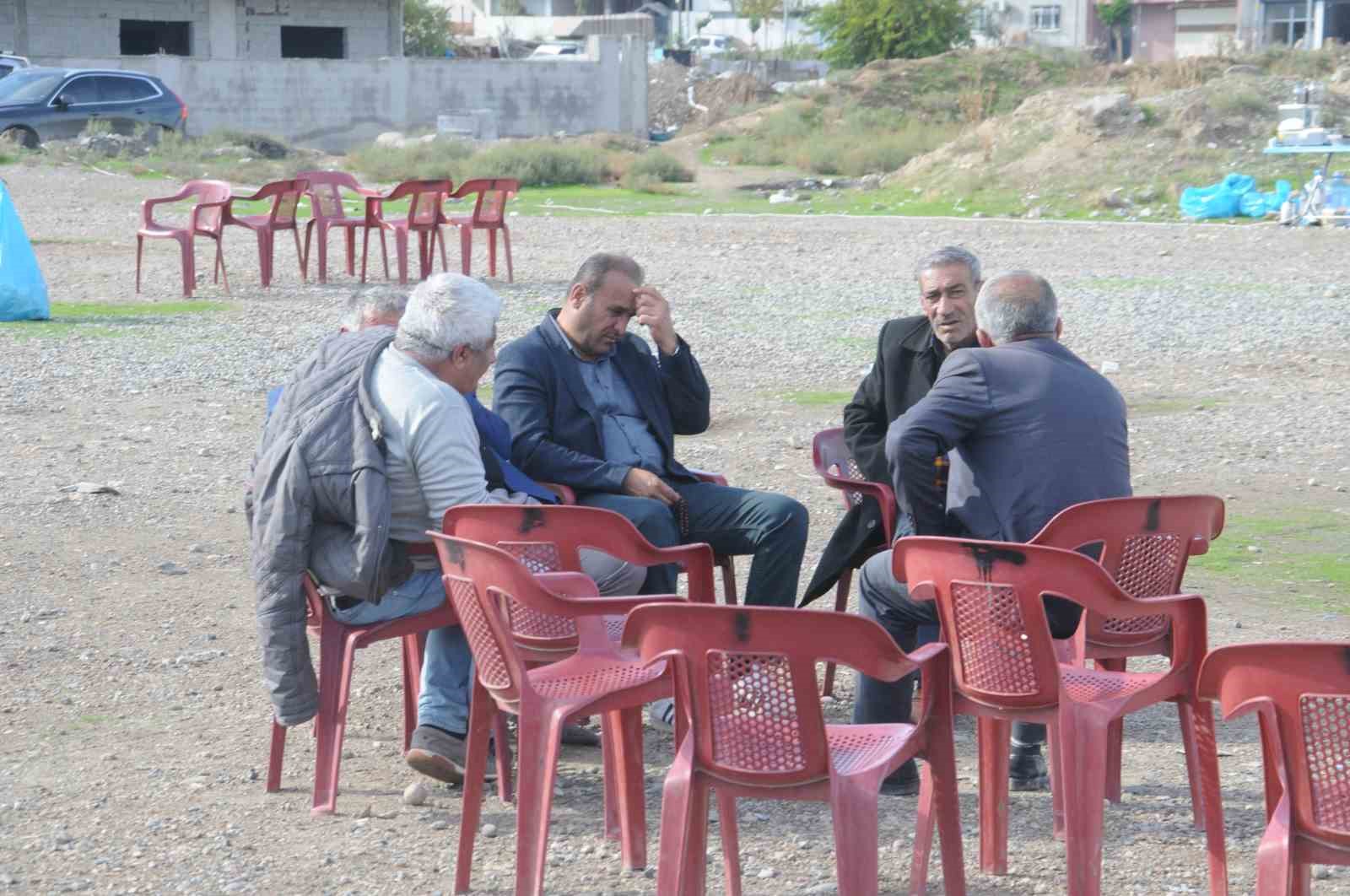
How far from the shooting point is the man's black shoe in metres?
4.33

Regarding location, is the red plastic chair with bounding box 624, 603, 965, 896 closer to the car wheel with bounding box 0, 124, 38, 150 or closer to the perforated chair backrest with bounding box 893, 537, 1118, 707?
the perforated chair backrest with bounding box 893, 537, 1118, 707

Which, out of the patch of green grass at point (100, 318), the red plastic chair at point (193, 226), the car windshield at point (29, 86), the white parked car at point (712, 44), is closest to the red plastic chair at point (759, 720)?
the patch of green grass at point (100, 318)

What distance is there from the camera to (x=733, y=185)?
3084 centimetres

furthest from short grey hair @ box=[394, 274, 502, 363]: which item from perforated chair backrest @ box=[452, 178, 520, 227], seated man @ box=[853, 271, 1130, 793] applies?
perforated chair backrest @ box=[452, 178, 520, 227]

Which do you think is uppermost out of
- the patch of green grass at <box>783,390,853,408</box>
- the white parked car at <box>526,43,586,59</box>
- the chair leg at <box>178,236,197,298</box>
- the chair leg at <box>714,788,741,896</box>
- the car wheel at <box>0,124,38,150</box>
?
the white parked car at <box>526,43,586,59</box>

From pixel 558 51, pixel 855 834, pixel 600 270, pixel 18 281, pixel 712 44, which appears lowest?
pixel 855 834

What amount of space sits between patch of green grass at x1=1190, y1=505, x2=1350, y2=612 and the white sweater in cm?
304

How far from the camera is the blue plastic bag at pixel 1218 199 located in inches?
901

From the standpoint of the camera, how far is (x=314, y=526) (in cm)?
415

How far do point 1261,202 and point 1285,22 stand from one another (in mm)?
42848

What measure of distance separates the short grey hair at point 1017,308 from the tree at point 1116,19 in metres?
69.8

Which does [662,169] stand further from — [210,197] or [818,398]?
[818,398]

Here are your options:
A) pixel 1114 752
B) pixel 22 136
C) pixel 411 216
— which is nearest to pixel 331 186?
pixel 411 216

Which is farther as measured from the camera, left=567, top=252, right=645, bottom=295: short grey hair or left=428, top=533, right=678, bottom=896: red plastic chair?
left=567, top=252, right=645, bottom=295: short grey hair
